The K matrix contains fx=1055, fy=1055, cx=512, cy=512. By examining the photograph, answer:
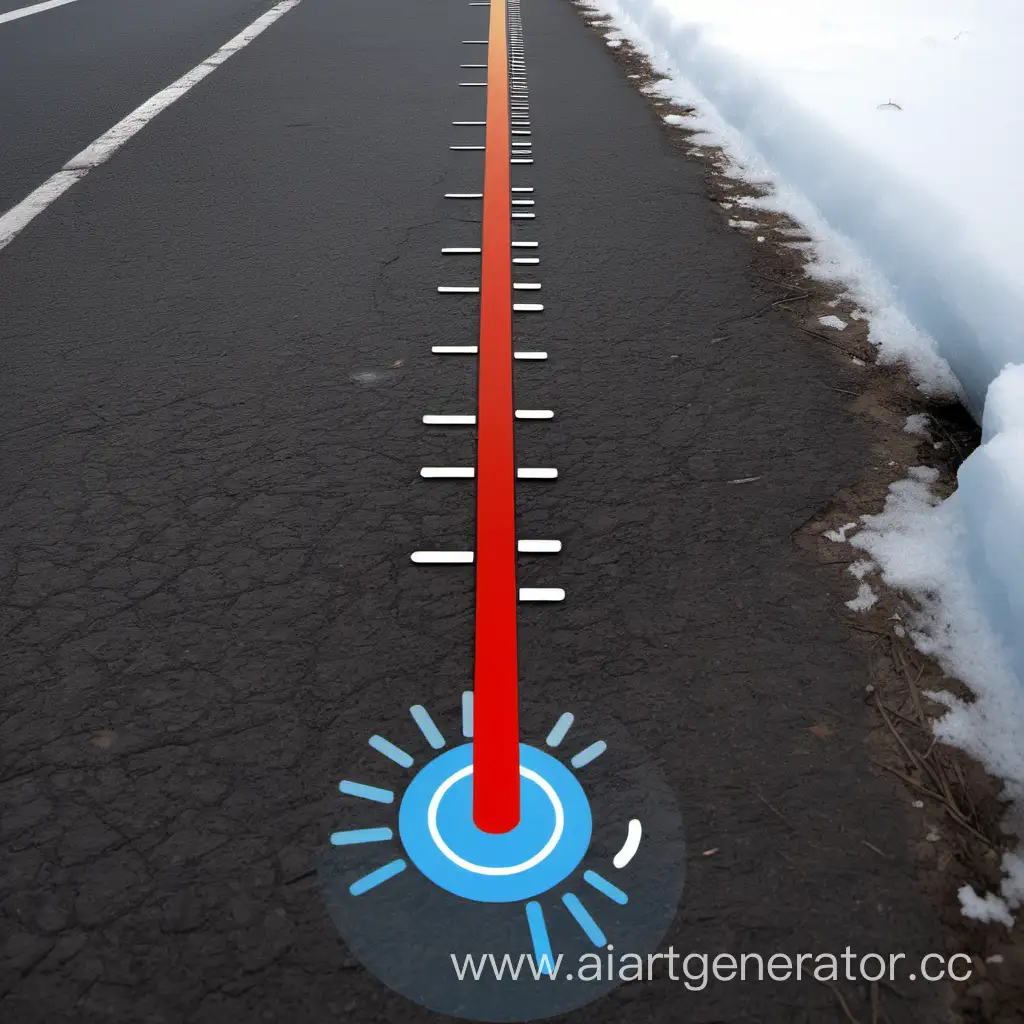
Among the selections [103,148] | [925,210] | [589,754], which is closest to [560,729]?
[589,754]

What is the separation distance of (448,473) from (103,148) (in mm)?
3908

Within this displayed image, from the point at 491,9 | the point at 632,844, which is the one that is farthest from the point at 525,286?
the point at 491,9

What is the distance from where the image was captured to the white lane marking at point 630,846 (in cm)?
176

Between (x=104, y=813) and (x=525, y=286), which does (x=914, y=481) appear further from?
(x=104, y=813)

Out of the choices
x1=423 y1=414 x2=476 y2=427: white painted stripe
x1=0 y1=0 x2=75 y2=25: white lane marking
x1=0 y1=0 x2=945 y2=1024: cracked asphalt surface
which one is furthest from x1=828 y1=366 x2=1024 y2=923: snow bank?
x1=0 y1=0 x2=75 y2=25: white lane marking

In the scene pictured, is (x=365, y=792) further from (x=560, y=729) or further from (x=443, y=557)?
(x=443, y=557)

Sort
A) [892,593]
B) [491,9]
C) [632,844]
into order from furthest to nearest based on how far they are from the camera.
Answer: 1. [491,9]
2. [892,593]
3. [632,844]

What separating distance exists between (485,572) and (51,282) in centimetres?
250

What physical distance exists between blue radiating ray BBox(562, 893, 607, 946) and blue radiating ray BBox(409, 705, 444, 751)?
0.41 meters

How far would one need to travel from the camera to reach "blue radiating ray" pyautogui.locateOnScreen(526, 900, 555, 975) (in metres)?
1.60

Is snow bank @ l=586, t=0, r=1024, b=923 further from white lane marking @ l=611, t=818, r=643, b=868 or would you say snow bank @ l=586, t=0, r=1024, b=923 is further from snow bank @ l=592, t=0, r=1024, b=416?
white lane marking @ l=611, t=818, r=643, b=868

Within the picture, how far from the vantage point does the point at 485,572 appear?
2.44 m

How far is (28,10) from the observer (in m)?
9.63

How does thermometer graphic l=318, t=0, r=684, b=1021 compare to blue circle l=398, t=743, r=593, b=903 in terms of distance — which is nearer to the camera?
thermometer graphic l=318, t=0, r=684, b=1021
